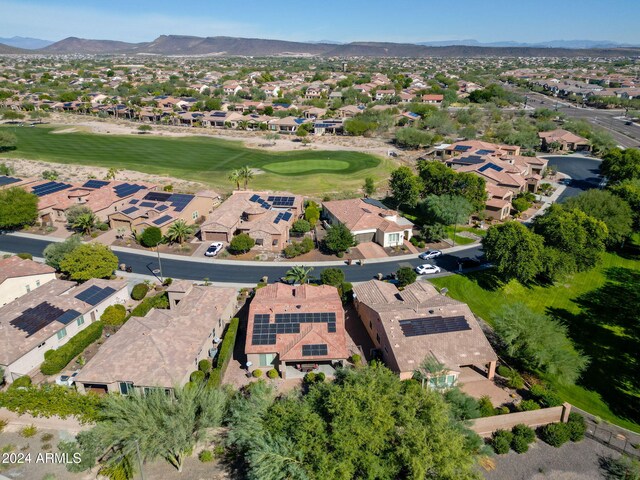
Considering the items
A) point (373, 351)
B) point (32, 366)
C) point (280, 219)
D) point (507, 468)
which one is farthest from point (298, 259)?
point (507, 468)

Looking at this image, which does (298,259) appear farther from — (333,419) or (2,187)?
(2,187)

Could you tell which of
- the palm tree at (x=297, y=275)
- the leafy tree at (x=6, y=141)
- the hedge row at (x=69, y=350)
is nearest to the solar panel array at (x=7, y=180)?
the leafy tree at (x=6, y=141)

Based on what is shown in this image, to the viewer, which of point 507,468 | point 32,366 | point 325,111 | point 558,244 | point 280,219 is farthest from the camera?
point 325,111

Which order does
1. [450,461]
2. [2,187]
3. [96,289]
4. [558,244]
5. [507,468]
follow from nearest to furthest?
1. [450,461]
2. [507,468]
3. [96,289]
4. [558,244]
5. [2,187]

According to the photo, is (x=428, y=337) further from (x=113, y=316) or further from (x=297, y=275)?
(x=113, y=316)

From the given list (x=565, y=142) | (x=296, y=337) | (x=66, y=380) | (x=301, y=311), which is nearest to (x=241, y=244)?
(x=301, y=311)

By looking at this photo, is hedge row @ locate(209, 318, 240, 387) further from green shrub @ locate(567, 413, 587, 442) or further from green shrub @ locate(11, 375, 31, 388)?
green shrub @ locate(567, 413, 587, 442)

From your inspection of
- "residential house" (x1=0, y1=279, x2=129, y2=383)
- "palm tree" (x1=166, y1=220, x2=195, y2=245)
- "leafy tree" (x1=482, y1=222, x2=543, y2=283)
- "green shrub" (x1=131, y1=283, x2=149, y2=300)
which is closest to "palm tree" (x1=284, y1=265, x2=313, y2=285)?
"green shrub" (x1=131, y1=283, x2=149, y2=300)
